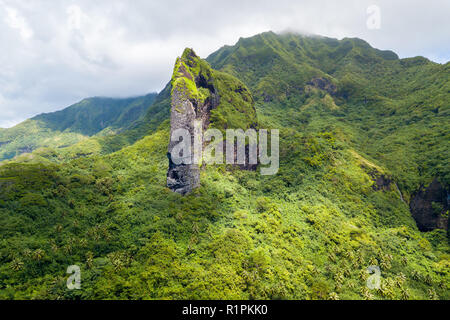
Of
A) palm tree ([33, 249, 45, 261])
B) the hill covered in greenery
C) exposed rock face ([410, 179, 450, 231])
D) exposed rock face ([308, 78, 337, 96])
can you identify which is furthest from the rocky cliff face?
exposed rock face ([308, 78, 337, 96])

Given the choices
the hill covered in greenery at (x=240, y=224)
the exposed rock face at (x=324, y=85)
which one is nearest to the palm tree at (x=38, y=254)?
the hill covered in greenery at (x=240, y=224)

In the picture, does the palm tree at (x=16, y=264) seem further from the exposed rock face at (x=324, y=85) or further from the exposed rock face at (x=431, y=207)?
the exposed rock face at (x=324, y=85)

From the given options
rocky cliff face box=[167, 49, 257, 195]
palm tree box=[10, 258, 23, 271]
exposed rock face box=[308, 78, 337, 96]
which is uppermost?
exposed rock face box=[308, 78, 337, 96]

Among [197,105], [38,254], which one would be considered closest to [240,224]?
[38,254]

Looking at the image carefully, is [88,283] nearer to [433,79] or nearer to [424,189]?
[424,189]

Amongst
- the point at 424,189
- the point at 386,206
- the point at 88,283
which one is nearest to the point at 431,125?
the point at 424,189

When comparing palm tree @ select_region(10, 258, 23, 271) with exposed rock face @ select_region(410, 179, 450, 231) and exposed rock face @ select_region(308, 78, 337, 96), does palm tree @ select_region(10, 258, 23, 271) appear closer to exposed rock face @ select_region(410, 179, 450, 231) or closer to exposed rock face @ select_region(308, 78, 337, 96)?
exposed rock face @ select_region(410, 179, 450, 231)
